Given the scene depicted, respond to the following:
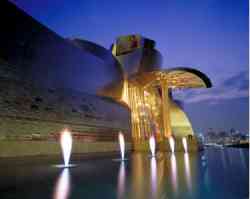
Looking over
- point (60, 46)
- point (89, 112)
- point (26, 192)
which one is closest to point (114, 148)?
point (89, 112)

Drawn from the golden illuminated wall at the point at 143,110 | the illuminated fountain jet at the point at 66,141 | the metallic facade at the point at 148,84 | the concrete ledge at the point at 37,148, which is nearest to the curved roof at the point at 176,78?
the metallic facade at the point at 148,84

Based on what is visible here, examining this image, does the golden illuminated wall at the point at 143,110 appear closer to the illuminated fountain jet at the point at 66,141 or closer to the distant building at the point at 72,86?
the distant building at the point at 72,86

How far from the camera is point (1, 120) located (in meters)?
12.0

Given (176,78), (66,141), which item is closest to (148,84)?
(176,78)

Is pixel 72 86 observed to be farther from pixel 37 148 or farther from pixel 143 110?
pixel 143 110

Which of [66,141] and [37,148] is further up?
[66,141]

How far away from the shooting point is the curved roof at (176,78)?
23.0 meters

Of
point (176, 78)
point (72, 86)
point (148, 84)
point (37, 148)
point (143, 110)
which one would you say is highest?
point (148, 84)

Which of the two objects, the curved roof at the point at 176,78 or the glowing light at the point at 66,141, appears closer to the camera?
the glowing light at the point at 66,141

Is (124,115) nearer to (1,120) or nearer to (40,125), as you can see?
(40,125)

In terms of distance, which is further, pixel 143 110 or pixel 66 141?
pixel 143 110

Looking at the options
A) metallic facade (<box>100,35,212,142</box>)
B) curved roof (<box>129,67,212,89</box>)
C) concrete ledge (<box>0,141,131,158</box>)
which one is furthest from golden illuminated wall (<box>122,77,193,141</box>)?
concrete ledge (<box>0,141,131,158</box>)

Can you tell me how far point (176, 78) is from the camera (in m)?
26.3

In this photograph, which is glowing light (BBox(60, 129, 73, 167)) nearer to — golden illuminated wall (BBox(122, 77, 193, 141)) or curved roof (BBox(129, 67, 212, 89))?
golden illuminated wall (BBox(122, 77, 193, 141))
